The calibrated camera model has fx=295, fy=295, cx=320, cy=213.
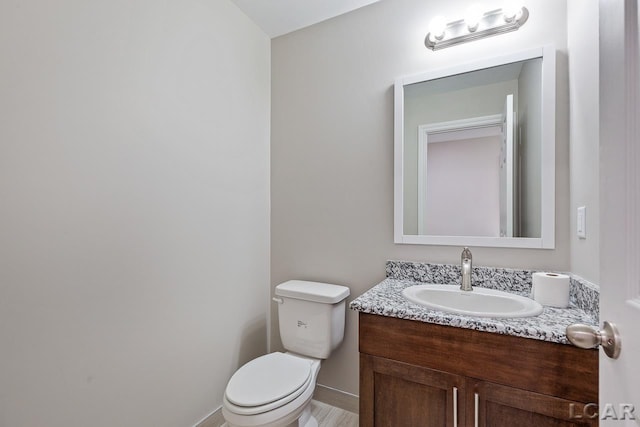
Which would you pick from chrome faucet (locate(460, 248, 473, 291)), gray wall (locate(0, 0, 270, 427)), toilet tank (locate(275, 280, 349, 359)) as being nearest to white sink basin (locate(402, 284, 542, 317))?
chrome faucet (locate(460, 248, 473, 291))

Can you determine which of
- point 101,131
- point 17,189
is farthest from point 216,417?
point 101,131

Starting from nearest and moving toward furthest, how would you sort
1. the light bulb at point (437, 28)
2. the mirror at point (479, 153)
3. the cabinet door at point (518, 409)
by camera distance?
the cabinet door at point (518, 409) → the mirror at point (479, 153) → the light bulb at point (437, 28)

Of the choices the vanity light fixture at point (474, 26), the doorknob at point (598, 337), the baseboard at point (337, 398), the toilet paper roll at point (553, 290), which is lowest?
the baseboard at point (337, 398)

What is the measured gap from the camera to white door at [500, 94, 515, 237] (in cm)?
144

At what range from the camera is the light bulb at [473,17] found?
1.45 meters

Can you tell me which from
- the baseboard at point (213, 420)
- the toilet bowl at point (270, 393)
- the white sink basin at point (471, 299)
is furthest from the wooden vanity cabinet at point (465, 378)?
the baseboard at point (213, 420)

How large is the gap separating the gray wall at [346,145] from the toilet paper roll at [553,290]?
0.69ft

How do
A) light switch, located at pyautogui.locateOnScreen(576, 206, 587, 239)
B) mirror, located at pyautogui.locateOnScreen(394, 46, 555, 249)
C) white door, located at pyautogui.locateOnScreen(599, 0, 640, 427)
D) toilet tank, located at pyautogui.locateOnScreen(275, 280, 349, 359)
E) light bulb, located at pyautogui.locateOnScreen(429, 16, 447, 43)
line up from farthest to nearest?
toilet tank, located at pyautogui.locateOnScreen(275, 280, 349, 359), light bulb, located at pyautogui.locateOnScreen(429, 16, 447, 43), mirror, located at pyautogui.locateOnScreen(394, 46, 555, 249), light switch, located at pyautogui.locateOnScreen(576, 206, 587, 239), white door, located at pyautogui.locateOnScreen(599, 0, 640, 427)

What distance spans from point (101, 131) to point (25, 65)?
0.89 feet

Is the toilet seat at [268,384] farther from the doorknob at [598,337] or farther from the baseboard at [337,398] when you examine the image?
the doorknob at [598,337]

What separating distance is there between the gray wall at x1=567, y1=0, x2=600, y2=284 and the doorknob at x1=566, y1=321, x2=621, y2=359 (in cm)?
67

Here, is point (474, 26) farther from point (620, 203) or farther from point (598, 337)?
point (598, 337)

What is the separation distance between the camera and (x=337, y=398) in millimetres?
1808

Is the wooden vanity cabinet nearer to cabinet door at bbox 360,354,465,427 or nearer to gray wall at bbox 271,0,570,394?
cabinet door at bbox 360,354,465,427
